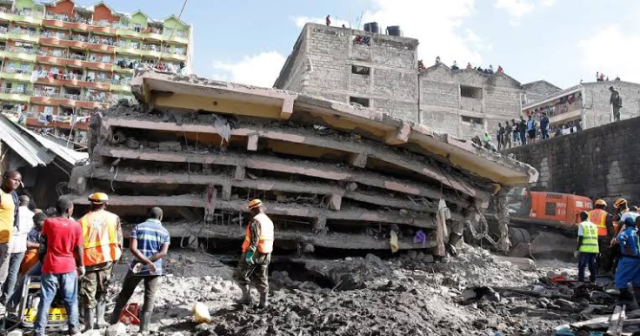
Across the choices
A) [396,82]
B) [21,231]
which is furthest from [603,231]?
[396,82]

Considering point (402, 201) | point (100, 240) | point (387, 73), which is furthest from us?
point (387, 73)

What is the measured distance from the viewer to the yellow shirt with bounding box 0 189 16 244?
484 centimetres

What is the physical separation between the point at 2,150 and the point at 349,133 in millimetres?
7100

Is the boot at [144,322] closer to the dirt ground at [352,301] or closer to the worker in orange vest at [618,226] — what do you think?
the dirt ground at [352,301]

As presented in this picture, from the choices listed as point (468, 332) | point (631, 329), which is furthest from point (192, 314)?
point (631, 329)

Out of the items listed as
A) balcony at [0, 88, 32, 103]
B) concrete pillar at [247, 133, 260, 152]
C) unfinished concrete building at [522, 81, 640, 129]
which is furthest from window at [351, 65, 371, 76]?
balcony at [0, 88, 32, 103]

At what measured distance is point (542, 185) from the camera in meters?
19.4

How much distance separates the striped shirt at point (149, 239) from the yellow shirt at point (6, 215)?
156 cm

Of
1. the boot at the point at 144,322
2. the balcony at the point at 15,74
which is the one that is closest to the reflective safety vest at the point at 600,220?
the boot at the point at 144,322

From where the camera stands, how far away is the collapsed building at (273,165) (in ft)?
20.0

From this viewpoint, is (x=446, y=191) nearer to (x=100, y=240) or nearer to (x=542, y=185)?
(x=100, y=240)

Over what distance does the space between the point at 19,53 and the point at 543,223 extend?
4913 centimetres

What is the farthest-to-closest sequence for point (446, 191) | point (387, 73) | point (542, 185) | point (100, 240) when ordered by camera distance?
1. point (387, 73)
2. point (542, 185)
3. point (446, 191)
4. point (100, 240)

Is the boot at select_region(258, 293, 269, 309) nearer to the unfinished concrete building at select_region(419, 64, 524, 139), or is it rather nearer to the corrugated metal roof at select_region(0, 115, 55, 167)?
the corrugated metal roof at select_region(0, 115, 55, 167)
